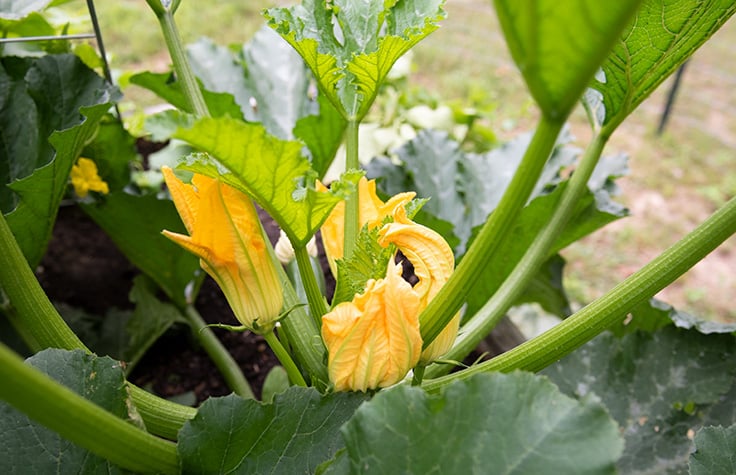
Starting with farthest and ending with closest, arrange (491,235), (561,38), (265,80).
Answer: (265,80)
(491,235)
(561,38)

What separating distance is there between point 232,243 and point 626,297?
15.0 inches

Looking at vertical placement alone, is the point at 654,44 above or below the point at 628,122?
above

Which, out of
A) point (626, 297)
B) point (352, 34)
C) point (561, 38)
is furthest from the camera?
point (352, 34)

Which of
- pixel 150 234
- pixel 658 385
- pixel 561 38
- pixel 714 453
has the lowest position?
pixel 658 385

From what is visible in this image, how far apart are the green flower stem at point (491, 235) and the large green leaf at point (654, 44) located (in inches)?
11.7

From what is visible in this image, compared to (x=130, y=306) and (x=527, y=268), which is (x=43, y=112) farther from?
(x=527, y=268)

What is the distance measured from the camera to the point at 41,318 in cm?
66

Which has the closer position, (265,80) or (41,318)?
(41,318)

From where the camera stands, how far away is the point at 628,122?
3.05 meters

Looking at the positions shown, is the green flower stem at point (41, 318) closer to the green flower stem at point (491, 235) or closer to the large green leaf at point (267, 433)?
the large green leaf at point (267, 433)

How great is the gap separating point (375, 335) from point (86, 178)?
66 cm

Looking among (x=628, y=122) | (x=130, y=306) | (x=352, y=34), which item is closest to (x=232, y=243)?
(x=352, y=34)

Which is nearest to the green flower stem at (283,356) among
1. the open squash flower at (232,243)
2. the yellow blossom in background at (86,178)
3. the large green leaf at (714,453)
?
the open squash flower at (232,243)

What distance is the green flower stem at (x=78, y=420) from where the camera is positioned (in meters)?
0.40
